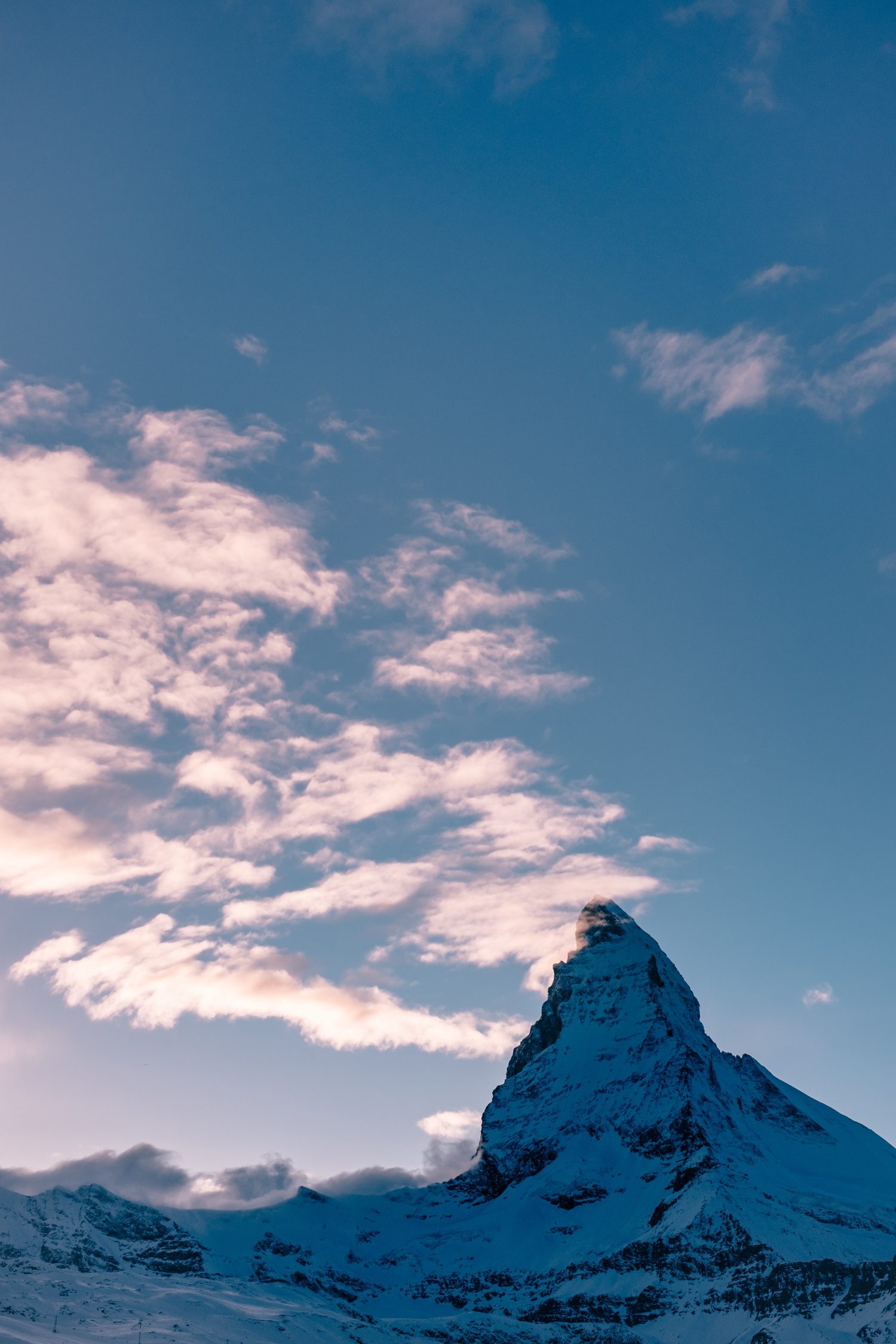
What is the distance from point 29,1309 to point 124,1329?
16.3 metres

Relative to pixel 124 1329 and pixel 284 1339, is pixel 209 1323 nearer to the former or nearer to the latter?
pixel 284 1339

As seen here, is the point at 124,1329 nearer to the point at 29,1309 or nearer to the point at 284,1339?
the point at 29,1309

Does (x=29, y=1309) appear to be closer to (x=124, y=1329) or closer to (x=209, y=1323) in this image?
(x=124, y=1329)

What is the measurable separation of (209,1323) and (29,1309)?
31.8 meters

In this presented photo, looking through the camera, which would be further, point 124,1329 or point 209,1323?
point 209,1323

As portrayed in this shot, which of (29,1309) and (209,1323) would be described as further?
(209,1323)

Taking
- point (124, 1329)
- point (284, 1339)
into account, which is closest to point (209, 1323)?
point (284, 1339)

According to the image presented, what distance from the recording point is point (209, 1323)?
654ft

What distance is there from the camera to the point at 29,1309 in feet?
598

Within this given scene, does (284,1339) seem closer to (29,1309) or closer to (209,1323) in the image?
(209,1323)

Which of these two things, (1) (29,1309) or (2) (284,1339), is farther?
(2) (284,1339)

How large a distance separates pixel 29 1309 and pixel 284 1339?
43200 mm

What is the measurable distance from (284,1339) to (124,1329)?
32.9 m

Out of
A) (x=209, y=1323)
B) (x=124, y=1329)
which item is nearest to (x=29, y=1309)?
(x=124, y=1329)
